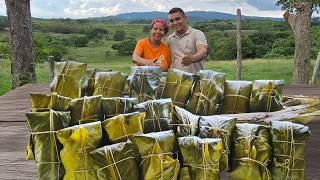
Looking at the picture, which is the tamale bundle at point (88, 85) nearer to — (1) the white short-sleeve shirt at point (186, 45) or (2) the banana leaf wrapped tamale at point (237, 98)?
(2) the banana leaf wrapped tamale at point (237, 98)

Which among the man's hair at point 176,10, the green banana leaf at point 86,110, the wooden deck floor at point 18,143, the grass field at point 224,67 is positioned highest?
the man's hair at point 176,10

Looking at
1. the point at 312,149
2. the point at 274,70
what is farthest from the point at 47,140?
the point at 274,70

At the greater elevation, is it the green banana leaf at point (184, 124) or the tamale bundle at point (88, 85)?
the tamale bundle at point (88, 85)

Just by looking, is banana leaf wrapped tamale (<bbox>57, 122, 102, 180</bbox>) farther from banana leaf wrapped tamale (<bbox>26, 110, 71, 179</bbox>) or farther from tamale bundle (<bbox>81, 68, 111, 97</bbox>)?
tamale bundle (<bbox>81, 68, 111, 97</bbox>)

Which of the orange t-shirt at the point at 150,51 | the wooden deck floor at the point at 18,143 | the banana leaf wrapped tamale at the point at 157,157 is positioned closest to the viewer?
the banana leaf wrapped tamale at the point at 157,157

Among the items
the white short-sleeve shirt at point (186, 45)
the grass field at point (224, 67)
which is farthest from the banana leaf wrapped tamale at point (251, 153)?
the grass field at point (224, 67)

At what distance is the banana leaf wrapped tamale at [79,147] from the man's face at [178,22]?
208cm

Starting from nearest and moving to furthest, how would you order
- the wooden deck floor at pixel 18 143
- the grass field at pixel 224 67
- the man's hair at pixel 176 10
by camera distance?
1. the wooden deck floor at pixel 18 143
2. the man's hair at pixel 176 10
3. the grass field at pixel 224 67

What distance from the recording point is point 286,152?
211 centimetres

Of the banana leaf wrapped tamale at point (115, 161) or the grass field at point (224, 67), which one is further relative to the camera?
the grass field at point (224, 67)

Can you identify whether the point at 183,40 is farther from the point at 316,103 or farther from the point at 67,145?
the point at 67,145

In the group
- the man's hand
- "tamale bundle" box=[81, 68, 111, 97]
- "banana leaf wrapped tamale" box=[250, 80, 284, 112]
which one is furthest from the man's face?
"banana leaf wrapped tamale" box=[250, 80, 284, 112]

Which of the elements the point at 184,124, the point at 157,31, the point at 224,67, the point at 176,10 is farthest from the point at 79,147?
the point at 224,67

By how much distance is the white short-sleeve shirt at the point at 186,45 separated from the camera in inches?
156
